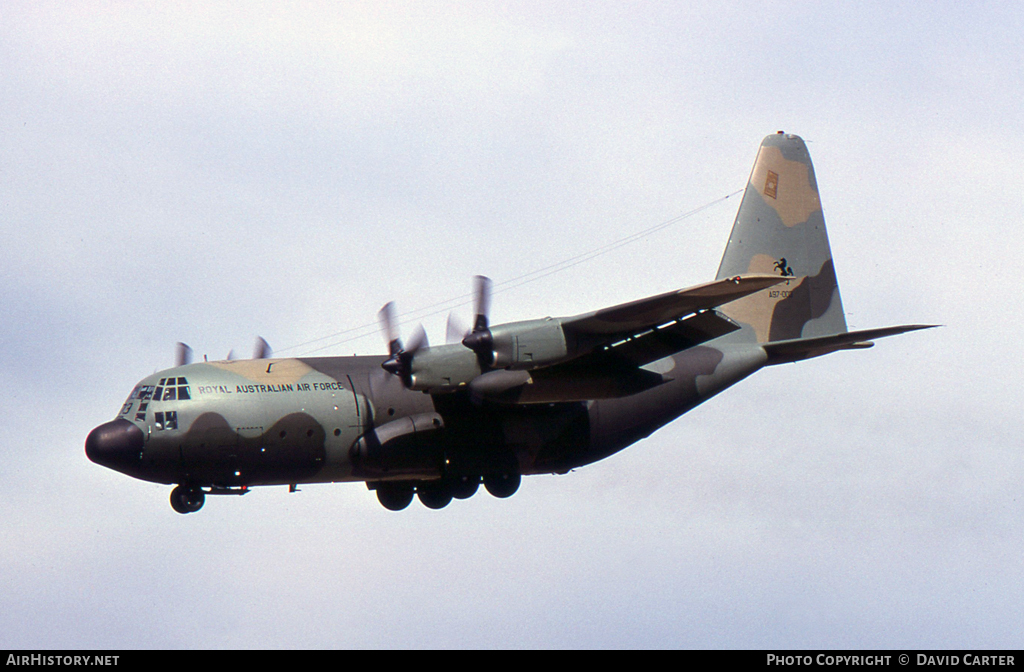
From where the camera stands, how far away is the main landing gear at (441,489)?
83.7 feet

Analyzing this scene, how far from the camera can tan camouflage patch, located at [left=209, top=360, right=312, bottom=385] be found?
80.2 ft

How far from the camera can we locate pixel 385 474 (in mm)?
24766

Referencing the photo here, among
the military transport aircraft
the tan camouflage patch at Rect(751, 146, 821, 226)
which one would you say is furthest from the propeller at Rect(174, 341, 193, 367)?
the tan camouflage patch at Rect(751, 146, 821, 226)

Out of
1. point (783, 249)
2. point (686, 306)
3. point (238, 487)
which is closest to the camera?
point (686, 306)

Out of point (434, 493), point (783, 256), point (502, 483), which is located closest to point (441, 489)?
point (434, 493)

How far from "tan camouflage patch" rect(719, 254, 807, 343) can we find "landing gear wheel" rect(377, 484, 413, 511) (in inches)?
316

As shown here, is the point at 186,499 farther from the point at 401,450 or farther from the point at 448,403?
the point at 448,403

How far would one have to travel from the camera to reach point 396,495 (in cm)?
2641

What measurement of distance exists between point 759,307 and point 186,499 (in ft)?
42.6

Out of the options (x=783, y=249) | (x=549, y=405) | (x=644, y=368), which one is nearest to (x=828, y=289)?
(x=783, y=249)

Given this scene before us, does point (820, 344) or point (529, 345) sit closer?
point (529, 345)

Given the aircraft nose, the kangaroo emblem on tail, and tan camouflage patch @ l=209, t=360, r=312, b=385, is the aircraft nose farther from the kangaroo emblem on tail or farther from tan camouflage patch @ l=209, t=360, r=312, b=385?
the kangaroo emblem on tail
